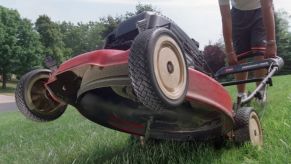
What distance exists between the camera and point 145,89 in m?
2.23

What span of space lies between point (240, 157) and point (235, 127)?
0.83ft

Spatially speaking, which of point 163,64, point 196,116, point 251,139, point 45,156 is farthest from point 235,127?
point 45,156

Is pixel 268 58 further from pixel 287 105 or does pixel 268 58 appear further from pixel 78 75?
pixel 78 75

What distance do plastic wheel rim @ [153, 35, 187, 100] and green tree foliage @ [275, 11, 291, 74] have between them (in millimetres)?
38533

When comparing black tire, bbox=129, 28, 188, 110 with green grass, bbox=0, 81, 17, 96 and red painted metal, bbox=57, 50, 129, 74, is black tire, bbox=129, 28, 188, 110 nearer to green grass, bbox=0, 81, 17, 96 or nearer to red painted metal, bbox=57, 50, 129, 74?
red painted metal, bbox=57, 50, 129, 74

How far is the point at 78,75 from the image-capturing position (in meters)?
2.80

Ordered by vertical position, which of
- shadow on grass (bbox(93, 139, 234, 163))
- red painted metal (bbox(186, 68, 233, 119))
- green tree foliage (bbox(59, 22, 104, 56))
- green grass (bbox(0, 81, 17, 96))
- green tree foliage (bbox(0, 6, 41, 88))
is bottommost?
shadow on grass (bbox(93, 139, 234, 163))

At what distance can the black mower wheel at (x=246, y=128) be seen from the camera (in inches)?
127

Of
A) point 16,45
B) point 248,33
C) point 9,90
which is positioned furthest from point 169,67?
point 16,45

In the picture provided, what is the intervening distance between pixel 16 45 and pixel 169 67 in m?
60.2

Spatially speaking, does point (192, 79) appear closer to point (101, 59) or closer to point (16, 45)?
point (101, 59)

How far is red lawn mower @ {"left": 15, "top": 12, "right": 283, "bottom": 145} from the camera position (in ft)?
7.54

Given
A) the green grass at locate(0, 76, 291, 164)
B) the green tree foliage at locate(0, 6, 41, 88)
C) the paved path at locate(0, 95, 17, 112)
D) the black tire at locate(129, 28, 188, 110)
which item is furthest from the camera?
the green tree foliage at locate(0, 6, 41, 88)

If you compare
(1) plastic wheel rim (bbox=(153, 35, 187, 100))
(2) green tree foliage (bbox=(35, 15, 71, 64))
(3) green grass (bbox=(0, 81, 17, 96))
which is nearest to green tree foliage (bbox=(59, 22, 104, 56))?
(2) green tree foliage (bbox=(35, 15, 71, 64))
